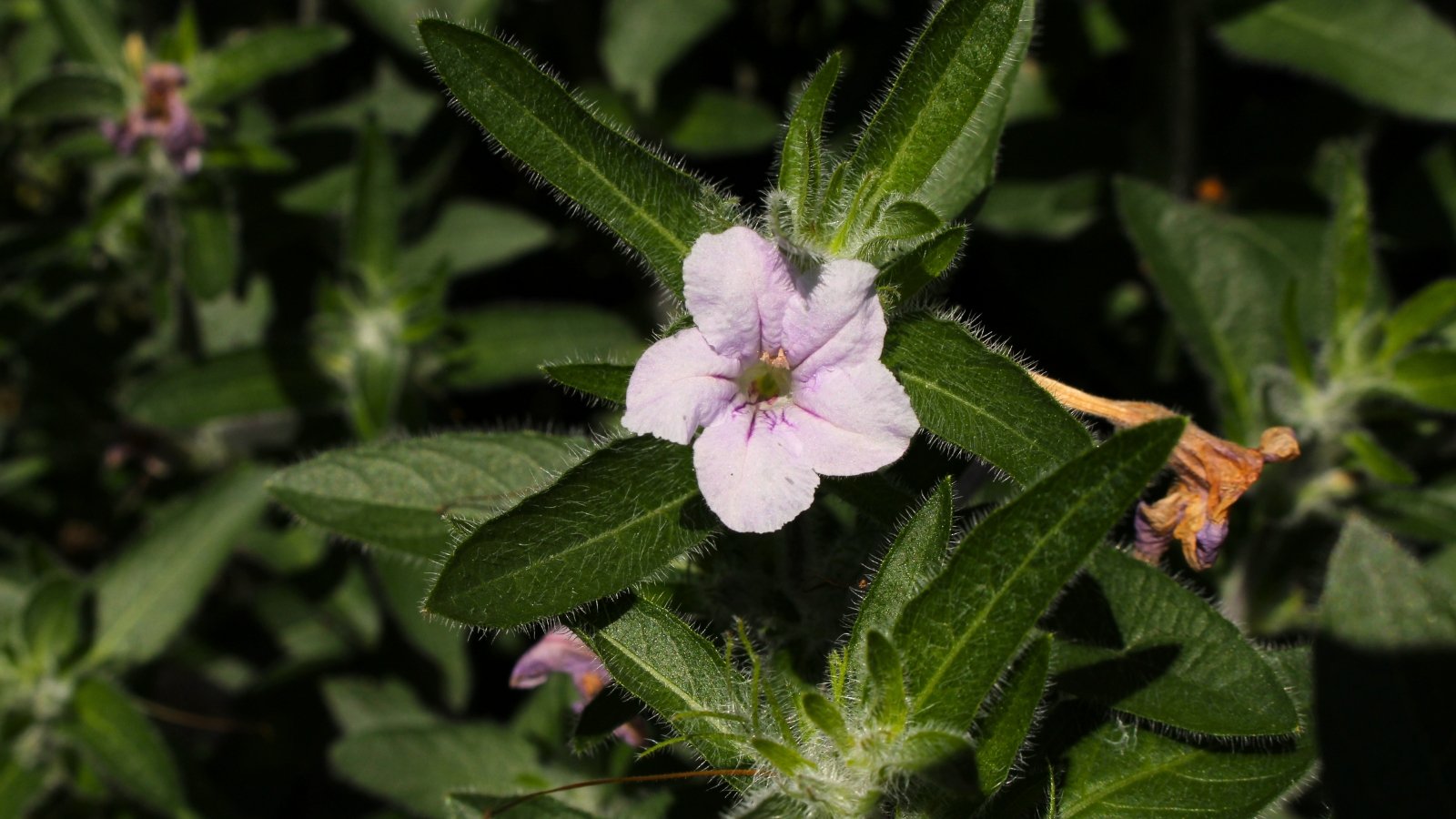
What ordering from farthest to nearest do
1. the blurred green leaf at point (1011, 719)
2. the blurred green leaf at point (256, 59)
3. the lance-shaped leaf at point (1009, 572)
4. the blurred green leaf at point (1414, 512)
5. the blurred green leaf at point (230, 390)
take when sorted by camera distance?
1. the blurred green leaf at point (256, 59)
2. the blurred green leaf at point (230, 390)
3. the blurred green leaf at point (1414, 512)
4. the blurred green leaf at point (1011, 719)
5. the lance-shaped leaf at point (1009, 572)

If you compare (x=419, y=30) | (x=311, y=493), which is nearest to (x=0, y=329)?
(x=311, y=493)

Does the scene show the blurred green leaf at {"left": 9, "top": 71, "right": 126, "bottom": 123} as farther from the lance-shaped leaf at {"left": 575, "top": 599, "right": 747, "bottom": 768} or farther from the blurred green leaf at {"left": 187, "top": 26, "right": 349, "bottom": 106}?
the lance-shaped leaf at {"left": 575, "top": 599, "right": 747, "bottom": 768}

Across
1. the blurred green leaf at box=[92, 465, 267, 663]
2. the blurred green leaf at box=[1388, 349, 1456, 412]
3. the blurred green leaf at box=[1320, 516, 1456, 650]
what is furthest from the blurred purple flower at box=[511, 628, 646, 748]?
the blurred green leaf at box=[1388, 349, 1456, 412]

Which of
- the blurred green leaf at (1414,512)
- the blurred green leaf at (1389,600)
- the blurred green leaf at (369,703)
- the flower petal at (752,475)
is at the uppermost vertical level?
the flower petal at (752,475)

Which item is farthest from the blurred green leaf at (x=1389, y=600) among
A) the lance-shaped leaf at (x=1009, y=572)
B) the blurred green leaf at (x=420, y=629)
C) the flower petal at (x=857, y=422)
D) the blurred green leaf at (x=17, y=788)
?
the blurred green leaf at (x=17, y=788)

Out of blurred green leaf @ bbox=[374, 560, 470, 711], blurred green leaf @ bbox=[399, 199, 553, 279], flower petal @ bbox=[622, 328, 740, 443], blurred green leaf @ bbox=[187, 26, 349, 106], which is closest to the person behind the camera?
flower petal @ bbox=[622, 328, 740, 443]

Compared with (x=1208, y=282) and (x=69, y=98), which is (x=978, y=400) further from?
(x=69, y=98)

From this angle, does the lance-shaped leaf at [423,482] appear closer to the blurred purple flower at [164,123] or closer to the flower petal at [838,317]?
the flower petal at [838,317]
